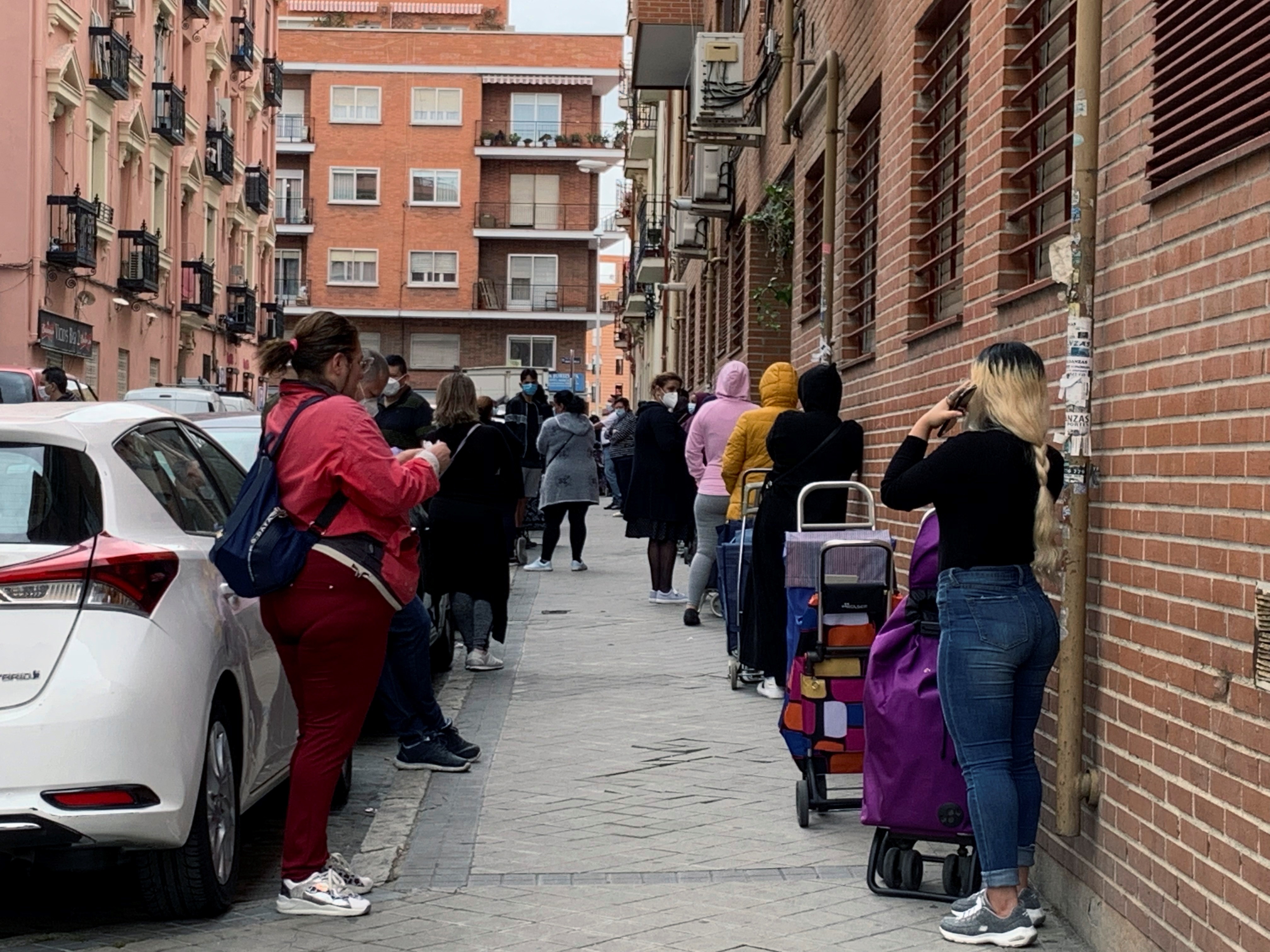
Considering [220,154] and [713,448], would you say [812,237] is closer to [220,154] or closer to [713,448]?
[713,448]

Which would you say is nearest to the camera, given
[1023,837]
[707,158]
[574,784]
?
[1023,837]

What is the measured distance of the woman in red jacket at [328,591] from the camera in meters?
5.56

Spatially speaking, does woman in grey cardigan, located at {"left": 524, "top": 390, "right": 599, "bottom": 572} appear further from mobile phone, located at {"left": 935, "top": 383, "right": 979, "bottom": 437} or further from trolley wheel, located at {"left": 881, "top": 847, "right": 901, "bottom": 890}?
mobile phone, located at {"left": 935, "top": 383, "right": 979, "bottom": 437}

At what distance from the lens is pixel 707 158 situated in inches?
788

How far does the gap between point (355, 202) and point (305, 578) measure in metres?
63.8

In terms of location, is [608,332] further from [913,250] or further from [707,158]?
[913,250]

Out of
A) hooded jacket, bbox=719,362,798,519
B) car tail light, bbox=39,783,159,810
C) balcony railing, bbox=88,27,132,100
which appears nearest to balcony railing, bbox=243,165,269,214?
balcony railing, bbox=88,27,132,100

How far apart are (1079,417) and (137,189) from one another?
35.3m

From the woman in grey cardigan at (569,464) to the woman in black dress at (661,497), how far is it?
2.06 metres

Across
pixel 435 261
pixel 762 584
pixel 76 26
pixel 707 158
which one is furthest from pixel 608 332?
pixel 762 584

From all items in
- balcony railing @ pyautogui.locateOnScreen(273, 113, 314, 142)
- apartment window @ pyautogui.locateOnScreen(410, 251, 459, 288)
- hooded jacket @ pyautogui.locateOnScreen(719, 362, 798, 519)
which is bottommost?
hooded jacket @ pyautogui.locateOnScreen(719, 362, 798, 519)

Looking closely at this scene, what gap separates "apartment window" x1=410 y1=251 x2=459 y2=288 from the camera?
67500mm

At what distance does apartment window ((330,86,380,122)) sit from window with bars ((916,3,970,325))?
6164 cm

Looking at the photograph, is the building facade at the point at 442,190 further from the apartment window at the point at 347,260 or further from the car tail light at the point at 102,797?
the car tail light at the point at 102,797
